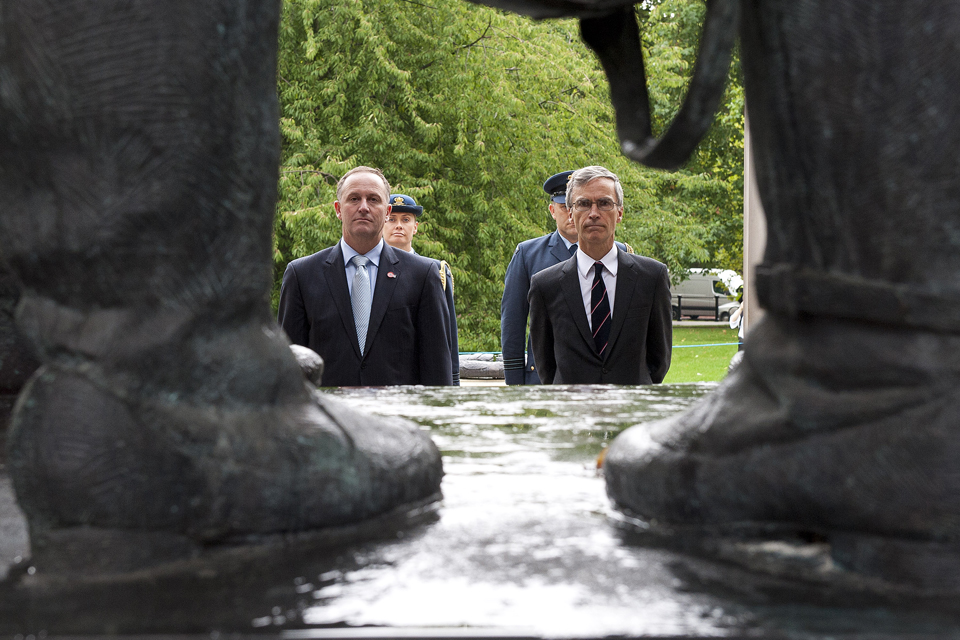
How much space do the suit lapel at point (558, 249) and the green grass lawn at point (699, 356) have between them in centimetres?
399

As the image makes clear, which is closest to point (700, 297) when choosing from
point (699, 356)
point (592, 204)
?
point (699, 356)

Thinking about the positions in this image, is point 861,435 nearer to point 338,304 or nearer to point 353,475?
point 353,475

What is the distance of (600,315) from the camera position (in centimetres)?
508

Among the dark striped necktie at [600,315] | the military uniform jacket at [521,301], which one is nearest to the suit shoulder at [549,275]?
the dark striped necktie at [600,315]

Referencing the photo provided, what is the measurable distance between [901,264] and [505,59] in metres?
15.1

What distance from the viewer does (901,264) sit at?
4.71ft

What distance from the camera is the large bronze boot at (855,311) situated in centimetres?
135

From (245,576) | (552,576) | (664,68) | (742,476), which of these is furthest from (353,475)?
(664,68)

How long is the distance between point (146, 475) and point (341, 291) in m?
3.91

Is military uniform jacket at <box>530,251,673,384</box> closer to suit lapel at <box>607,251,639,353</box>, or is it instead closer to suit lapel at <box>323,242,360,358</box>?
suit lapel at <box>607,251,639,353</box>

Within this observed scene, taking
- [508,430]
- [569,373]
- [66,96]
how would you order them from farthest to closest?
[569,373], [508,430], [66,96]

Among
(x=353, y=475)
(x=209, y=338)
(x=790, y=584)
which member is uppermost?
(x=209, y=338)

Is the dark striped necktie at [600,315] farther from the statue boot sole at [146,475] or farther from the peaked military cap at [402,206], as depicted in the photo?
the statue boot sole at [146,475]

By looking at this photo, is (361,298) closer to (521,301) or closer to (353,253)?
(353,253)
